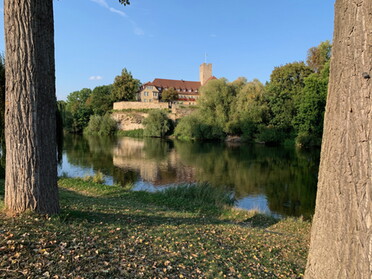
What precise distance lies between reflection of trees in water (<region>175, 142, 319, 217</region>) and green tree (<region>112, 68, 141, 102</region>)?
43447mm

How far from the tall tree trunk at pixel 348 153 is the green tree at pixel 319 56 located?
140ft

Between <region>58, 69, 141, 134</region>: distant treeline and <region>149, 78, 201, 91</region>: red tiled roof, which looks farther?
<region>149, 78, 201, 91</region>: red tiled roof

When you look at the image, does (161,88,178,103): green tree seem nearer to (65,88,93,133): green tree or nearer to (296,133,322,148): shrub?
(65,88,93,133): green tree

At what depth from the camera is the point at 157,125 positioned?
5256cm

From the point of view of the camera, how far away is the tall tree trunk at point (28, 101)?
3.82 meters

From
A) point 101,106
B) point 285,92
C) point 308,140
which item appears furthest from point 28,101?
point 101,106

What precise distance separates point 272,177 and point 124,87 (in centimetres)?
5331

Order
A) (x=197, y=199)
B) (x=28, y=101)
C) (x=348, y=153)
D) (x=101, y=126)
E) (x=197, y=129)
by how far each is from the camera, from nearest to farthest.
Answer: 1. (x=348, y=153)
2. (x=28, y=101)
3. (x=197, y=199)
4. (x=197, y=129)
5. (x=101, y=126)

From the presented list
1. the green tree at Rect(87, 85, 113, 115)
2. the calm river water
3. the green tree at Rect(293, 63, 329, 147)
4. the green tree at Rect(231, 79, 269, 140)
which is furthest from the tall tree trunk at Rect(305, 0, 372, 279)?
the green tree at Rect(87, 85, 113, 115)

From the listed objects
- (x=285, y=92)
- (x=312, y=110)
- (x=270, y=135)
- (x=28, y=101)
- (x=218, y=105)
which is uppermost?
(x=285, y=92)

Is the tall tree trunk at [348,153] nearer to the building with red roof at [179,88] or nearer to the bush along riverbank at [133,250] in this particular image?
the bush along riverbank at [133,250]

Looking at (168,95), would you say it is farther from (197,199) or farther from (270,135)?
(197,199)

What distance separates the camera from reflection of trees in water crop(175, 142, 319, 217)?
12.6 meters

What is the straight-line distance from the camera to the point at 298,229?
26.6 feet
